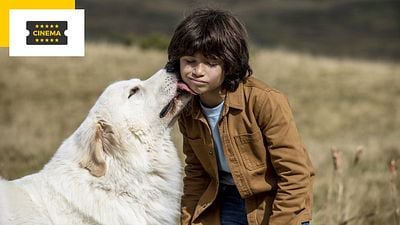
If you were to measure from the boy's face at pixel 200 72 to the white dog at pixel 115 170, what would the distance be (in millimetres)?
89

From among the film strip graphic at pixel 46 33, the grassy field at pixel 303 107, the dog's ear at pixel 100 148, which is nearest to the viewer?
the dog's ear at pixel 100 148

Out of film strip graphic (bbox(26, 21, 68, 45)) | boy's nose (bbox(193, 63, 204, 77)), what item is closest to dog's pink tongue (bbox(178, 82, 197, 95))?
boy's nose (bbox(193, 63, 204, 77))

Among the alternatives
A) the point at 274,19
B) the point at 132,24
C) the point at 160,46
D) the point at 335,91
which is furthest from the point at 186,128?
the point at 274,19

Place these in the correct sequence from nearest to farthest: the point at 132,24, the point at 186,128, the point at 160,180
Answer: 1. the point at 160,180
2. the point at 186,128
3. the point at 132,24

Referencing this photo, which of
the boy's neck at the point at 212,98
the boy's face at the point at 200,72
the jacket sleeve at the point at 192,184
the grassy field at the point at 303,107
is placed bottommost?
the grassy field at the point at 303,107

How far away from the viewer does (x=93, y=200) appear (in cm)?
371

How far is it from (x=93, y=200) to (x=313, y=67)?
661 inches

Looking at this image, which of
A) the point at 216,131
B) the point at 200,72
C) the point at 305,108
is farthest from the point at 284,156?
the point at 305,108

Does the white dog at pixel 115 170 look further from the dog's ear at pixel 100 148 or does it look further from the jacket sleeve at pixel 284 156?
the jacket sleeve at pixel 284 156

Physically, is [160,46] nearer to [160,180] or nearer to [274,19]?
[160,180]

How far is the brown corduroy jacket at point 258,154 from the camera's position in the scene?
12.8 feet

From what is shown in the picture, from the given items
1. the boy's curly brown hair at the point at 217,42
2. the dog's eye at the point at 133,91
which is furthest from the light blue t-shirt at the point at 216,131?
the dog's eye at the point at 133,91

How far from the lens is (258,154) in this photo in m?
4.05

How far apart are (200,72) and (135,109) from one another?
437 millimetres
